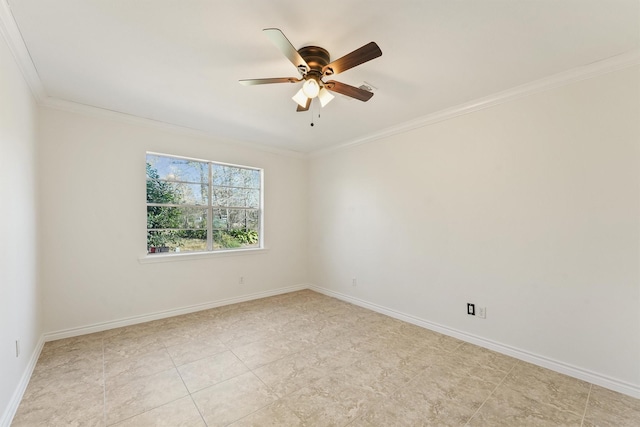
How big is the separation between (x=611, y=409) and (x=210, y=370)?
300 cm

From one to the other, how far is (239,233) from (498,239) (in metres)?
3.55

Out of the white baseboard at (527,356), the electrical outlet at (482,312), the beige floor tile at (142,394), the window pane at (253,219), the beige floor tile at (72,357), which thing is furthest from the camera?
the window pane at (253,219)

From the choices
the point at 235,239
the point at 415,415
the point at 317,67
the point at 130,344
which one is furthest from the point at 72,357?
the point at 317,67

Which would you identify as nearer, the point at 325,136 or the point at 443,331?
the point at 443,331

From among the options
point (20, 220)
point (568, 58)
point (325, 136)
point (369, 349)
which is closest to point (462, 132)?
point (568, 58)

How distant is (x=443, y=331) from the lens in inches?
124

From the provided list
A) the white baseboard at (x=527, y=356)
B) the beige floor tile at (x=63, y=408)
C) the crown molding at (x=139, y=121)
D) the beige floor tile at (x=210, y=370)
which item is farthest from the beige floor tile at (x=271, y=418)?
the crown molding at (x=139, y=121)

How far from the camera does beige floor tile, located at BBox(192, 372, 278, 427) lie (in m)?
1.83

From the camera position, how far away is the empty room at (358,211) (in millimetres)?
1825

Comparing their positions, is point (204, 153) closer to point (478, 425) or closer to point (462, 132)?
point (462, 132)

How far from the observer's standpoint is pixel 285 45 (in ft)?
5.43

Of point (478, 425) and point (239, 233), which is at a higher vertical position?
point (239, 233)

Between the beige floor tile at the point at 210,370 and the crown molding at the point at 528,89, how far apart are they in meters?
3.24

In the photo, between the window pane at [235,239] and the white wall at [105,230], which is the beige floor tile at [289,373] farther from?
the window pane at [235,239]
